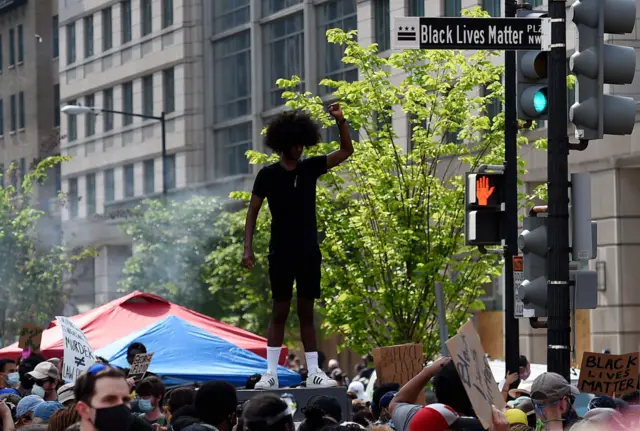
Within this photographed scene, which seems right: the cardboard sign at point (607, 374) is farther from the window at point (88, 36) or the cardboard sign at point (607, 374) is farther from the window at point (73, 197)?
the window at point (88, 36)

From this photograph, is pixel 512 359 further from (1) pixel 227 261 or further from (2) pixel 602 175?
(1) pixel 227 261

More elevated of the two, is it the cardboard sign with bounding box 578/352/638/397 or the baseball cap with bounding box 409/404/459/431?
the baseball cap with bounding box 409/404/459/431

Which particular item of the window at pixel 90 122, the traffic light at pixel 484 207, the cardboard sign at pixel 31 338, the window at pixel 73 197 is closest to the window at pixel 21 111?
the window at pixel 73 197

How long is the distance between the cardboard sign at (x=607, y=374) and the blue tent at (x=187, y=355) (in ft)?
14.6

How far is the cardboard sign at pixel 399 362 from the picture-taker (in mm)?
11203

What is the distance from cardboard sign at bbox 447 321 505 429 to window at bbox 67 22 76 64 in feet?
186

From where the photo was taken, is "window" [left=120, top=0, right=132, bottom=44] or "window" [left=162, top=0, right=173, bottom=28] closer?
"window" [left=162, top=0, right=173, bottom=28]

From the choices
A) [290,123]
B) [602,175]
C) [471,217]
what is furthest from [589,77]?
[602,175]

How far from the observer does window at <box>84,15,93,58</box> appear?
199ft

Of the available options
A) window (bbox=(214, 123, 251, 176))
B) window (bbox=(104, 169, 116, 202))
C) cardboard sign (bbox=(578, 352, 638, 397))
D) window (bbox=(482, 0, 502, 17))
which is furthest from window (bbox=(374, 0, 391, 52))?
cardboard sign (bbox=(578, 352, 638, 397))

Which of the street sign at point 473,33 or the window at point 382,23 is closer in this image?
the street sign at point 473,33

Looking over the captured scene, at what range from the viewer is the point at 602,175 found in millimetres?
31641

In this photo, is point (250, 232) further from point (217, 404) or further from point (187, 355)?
point (187, 355)

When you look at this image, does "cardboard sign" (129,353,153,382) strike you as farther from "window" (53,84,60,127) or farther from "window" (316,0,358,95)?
"window" (53,84,60,127)
